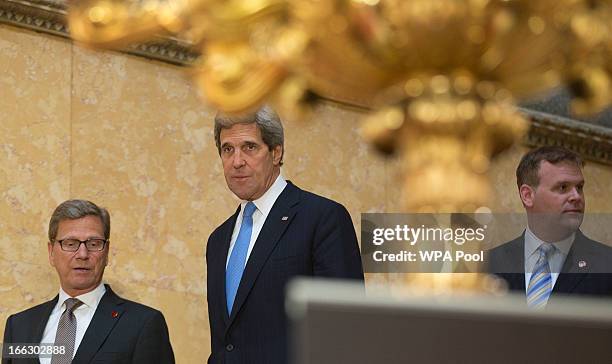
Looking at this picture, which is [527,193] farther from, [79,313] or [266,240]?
[79,313]

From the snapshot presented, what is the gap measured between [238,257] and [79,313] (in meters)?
0.72

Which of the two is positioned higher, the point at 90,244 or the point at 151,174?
the point at 151,174

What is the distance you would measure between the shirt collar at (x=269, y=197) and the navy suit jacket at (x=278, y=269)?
0.07 meters

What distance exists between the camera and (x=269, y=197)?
5.16 meters

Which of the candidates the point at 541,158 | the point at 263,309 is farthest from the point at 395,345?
the point at 541,158

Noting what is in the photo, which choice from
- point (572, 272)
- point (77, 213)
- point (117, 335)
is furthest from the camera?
point (77, 213)

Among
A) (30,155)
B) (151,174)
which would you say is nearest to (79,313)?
(30,155)

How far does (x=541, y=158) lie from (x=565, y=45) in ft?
8.65

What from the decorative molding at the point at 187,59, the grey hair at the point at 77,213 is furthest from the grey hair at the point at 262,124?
the decorative molding at the point at 187,59

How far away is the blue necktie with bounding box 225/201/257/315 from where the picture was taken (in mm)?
5055

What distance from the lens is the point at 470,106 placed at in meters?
2.74

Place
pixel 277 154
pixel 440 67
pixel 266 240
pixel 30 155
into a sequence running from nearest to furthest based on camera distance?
pixel 440 67 → pixel 266 240 → pixel 277 154 → pixel 30 155

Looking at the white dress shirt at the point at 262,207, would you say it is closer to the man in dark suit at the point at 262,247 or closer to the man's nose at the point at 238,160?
the man in dark suit at the point at 262,247

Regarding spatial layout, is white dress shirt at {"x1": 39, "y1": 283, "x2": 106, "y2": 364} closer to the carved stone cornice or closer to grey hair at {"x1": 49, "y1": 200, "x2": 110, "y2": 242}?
grey hair at {"x1": 49, "y1": 200, "x2": 110, "y2": 242}
